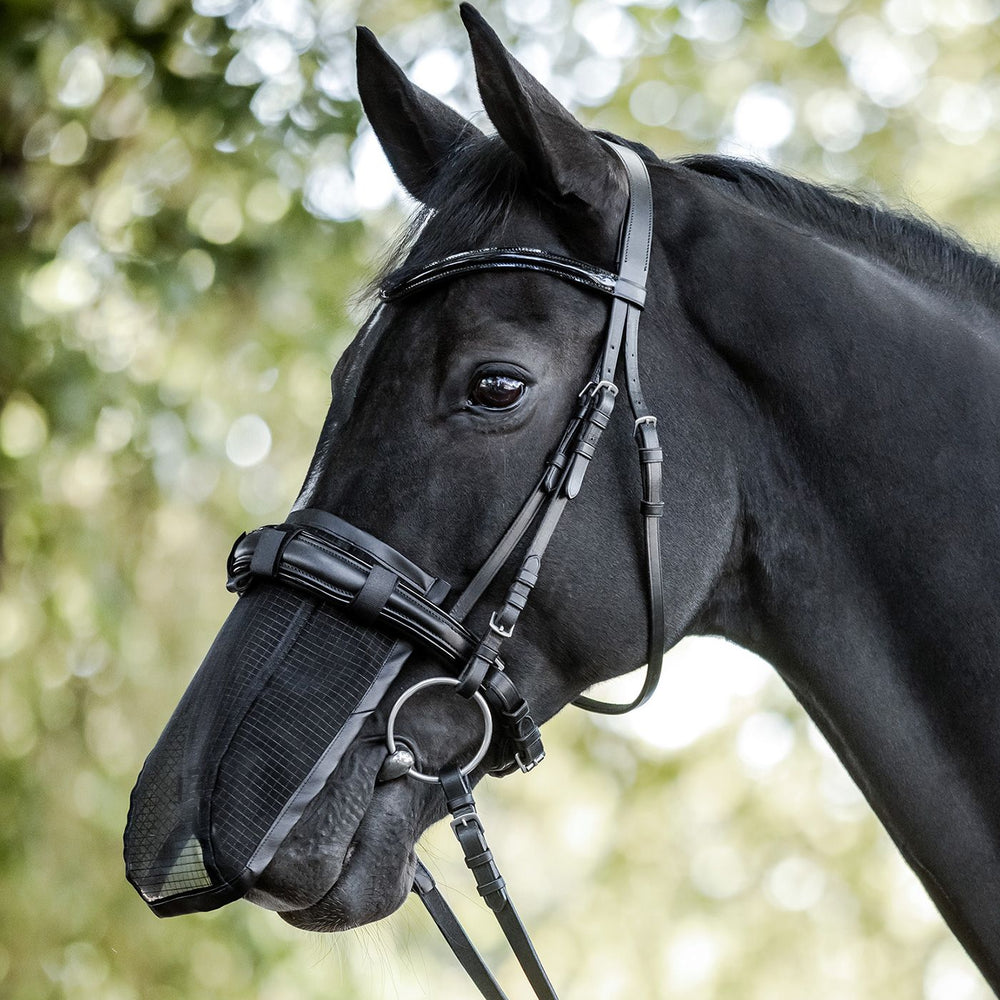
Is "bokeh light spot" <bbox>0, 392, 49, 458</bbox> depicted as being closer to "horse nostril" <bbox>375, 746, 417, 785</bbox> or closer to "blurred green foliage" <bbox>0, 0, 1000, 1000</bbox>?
"blurred green foliage" <bbox>0, 0, 1000, 1000</bbox>

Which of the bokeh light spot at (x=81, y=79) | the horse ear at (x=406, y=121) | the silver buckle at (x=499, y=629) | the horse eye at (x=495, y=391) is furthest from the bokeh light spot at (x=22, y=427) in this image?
the silver buckle at (x=499, y=629)

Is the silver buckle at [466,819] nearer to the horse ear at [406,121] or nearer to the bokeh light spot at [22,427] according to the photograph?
the horse ear at [406,121]

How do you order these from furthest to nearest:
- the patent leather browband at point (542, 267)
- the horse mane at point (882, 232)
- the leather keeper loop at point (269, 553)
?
the horse mane at point (882, 232) → the patent leather browband at point (542, 267) → the leather keeper loop at point (269, 553)

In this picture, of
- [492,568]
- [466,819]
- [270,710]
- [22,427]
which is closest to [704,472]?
[492,568]

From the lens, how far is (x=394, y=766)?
162 cm

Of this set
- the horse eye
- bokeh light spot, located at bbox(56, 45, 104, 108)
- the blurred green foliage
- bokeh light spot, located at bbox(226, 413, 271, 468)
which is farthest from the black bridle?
bokeh light spot, located at bbox(226, 413, 271, 468)

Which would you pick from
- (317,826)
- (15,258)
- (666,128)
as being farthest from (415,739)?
(666,128)

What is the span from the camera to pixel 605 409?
1.71 metres

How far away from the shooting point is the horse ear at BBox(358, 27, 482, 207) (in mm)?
2090

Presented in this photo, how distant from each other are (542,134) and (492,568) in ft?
2.24

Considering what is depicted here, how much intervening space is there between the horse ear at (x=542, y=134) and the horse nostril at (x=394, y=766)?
0.93 meters

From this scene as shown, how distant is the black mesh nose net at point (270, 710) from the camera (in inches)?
59.9

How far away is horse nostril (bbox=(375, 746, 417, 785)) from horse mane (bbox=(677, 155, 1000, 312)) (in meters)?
1.14

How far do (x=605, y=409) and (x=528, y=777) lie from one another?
4792 mm
